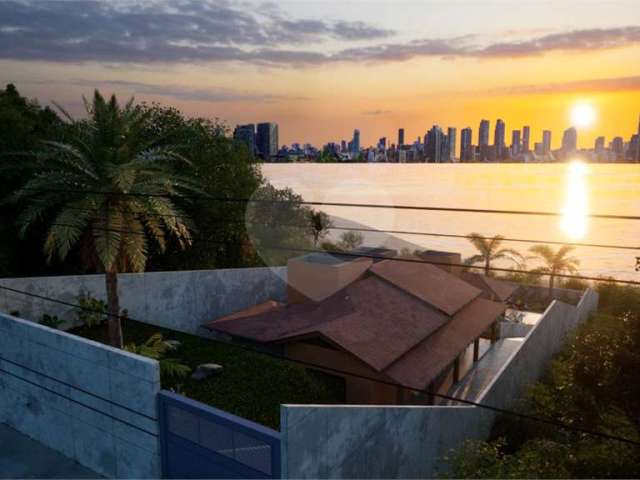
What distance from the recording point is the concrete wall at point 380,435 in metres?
9.29

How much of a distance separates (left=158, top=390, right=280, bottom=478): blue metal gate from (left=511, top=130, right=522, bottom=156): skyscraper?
26.1m

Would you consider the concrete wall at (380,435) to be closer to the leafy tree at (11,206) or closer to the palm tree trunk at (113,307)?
the palm tree trunk at (113,307)

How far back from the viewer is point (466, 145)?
95.3 ft

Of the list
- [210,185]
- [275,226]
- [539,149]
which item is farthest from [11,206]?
[539,149]

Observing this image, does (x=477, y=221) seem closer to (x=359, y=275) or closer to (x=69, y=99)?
(x=359, y=275)

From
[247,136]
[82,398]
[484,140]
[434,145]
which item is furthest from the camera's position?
[247,136]

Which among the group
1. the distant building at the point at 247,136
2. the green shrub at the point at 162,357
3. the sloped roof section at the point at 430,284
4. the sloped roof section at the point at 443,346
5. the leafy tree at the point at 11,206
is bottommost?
the sloped roof section at the point at 443,346

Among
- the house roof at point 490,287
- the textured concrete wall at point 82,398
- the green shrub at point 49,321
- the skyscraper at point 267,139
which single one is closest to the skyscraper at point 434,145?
the house roof at point 490,287

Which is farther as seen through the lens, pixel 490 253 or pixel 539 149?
pixel 490 253

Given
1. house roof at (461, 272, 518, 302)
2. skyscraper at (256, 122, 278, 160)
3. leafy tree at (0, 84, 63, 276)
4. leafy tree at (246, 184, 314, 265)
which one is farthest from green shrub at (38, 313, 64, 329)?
house roof at (461, 272, 518, 302)

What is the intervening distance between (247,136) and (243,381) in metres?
20.2

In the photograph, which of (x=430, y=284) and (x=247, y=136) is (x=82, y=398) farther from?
(x=247, y=136)

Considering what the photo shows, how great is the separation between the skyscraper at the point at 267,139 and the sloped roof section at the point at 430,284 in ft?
30.6

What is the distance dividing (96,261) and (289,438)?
37.5 feet
